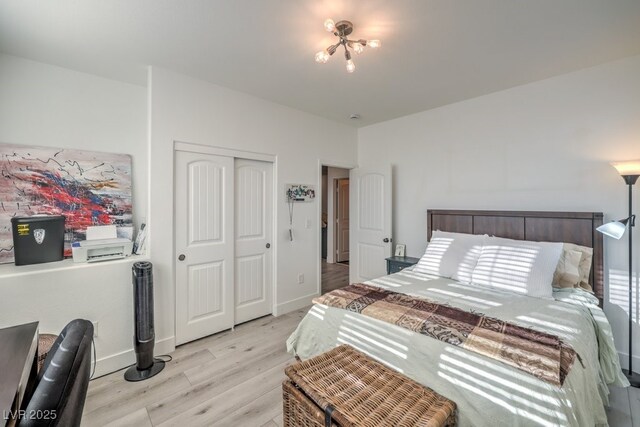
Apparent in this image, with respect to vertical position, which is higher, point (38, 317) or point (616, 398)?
point (38, 317)

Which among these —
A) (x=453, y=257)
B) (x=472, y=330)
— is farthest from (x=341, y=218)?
(x=472, y=330)

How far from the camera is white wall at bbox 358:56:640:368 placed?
244 cm

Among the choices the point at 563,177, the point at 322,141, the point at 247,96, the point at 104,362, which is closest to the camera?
the point at 104,362

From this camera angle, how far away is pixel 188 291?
2.78m

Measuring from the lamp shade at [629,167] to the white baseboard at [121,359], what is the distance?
162 inches

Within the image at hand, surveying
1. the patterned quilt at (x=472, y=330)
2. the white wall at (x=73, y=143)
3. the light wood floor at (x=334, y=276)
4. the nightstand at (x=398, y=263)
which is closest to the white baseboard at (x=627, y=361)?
the patterned quilt at (x=472, y=330)

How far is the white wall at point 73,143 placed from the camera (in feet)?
6.68

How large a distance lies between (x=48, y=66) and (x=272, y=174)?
223cm

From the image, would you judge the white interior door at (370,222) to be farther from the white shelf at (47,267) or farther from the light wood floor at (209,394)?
the white shelf at (47,267)

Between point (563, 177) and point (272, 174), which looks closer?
point (563, 177)

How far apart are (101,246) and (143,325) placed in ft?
2.51

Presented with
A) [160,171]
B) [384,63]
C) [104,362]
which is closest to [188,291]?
[104,362]

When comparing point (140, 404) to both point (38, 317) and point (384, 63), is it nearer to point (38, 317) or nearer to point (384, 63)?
point (38, 317)

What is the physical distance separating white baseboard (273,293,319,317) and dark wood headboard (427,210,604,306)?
1.84 meters
